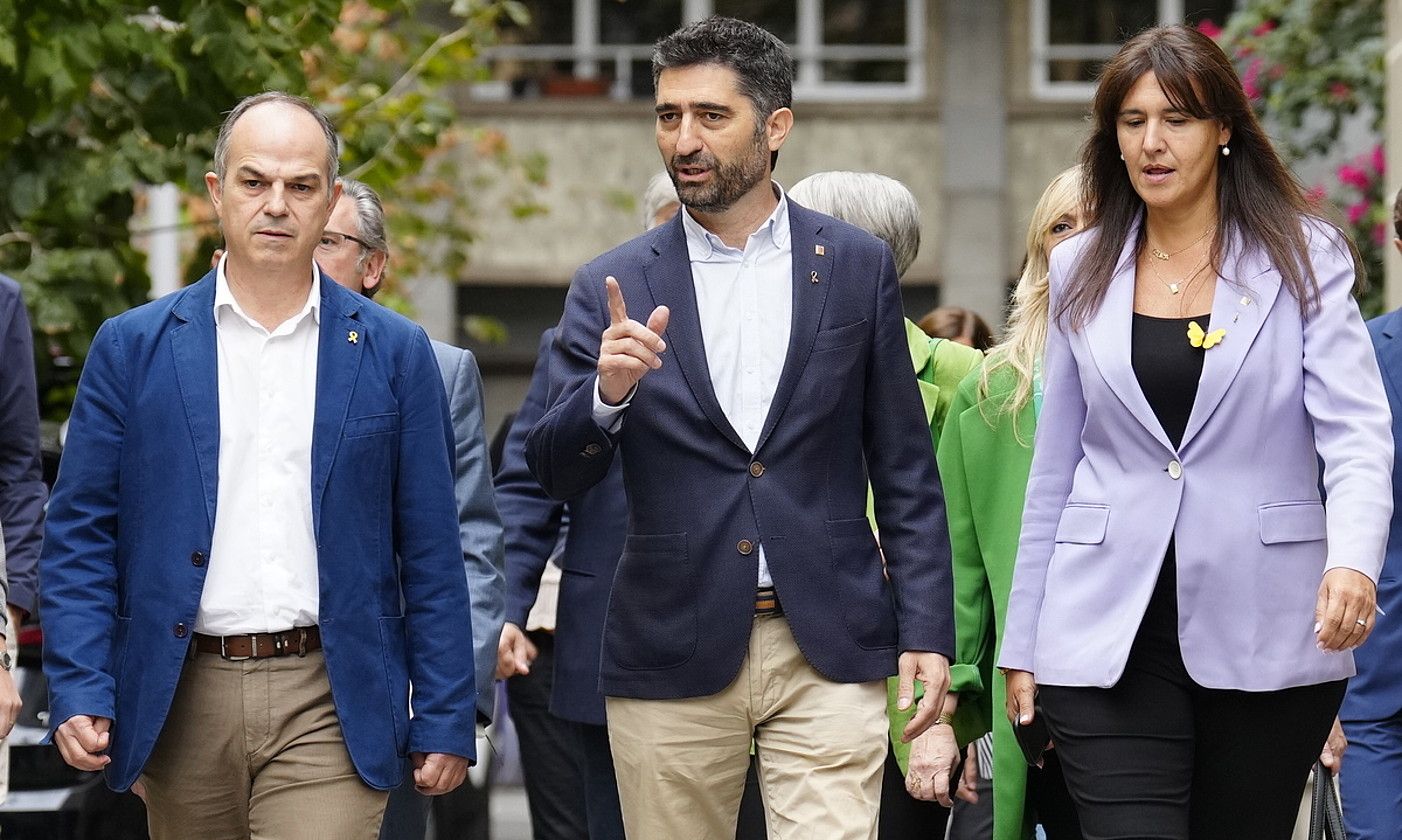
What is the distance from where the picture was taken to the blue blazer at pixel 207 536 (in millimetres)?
4723

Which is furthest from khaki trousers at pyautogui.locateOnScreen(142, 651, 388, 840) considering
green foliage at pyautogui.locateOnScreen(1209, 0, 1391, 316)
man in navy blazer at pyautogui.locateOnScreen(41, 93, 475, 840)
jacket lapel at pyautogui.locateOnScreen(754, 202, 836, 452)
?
green foliage at pyautogui.locateOnScreen(1209, 0, 1391, 316)

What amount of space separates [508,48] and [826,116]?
3273 millimetres

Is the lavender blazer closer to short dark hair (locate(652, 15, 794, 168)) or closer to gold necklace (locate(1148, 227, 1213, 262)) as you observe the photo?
gold necklace (locate(1148, 227, 1213, 262))

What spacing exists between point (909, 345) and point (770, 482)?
103cm

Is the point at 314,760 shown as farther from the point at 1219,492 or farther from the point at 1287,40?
the point at 1287,40

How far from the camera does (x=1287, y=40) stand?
1395 centimetres

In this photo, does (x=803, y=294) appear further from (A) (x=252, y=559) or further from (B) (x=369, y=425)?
(A) (x=252, y=559)

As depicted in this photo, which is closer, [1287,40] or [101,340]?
[101,340]


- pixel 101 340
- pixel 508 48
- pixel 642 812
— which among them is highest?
pixel 508 48

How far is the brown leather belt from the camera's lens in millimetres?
4770

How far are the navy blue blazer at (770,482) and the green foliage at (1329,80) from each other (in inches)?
306

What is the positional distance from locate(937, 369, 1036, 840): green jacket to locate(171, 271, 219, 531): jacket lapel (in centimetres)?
200

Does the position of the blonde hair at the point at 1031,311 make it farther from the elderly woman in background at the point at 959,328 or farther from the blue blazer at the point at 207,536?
the elderly woman in background at the point at 959,328

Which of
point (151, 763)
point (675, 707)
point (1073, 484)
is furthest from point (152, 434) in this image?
point (1073, 484)
